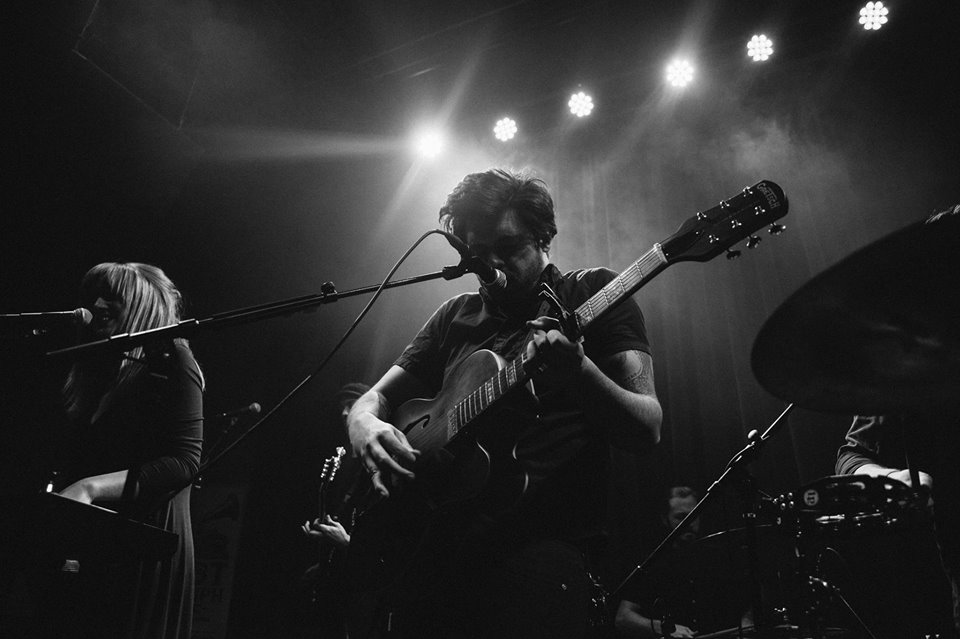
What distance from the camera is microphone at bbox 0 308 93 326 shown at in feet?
5.94

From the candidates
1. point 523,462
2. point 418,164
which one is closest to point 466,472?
point 523,462

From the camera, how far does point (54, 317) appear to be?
1.94 metres

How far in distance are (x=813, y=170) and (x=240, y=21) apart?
5.94m

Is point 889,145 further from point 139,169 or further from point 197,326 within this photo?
point 139,169

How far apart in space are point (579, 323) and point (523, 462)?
53cm

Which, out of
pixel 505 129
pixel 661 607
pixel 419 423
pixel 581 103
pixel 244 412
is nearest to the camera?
pixel 419 423

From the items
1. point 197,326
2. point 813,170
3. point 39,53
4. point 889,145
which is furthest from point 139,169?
point 889,145

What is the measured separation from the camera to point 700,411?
20.1 ft

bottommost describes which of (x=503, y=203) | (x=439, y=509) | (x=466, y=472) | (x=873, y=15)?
(x=439, y=509)

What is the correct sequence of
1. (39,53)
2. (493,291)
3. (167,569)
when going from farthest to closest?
(39,53), (493,291), (167,569)

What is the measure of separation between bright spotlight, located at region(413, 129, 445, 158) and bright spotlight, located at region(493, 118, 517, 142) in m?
0.71

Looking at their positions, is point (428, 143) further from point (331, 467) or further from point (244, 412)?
point (331, 467)

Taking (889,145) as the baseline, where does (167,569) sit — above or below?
below

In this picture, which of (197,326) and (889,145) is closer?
(197,326)
